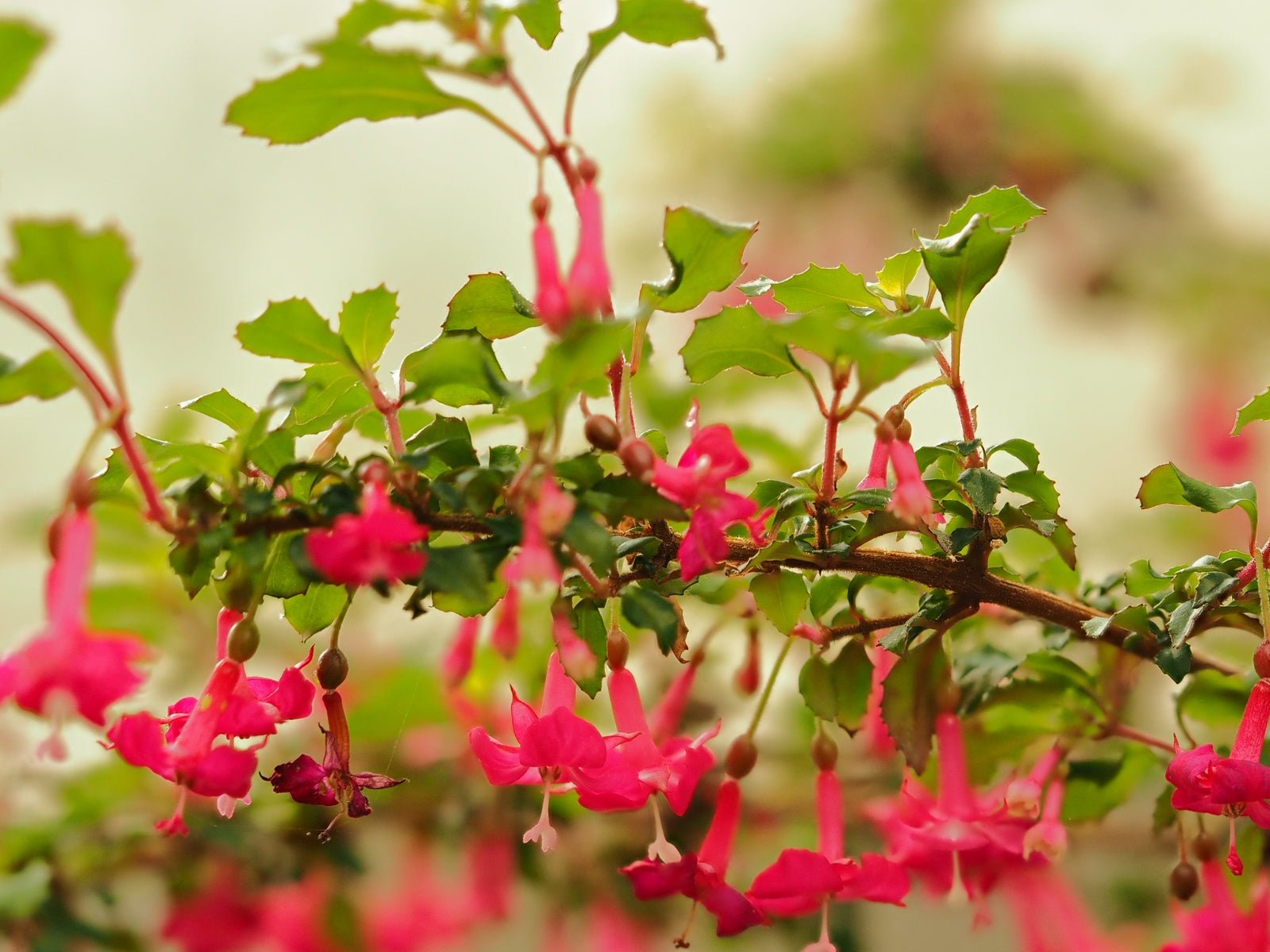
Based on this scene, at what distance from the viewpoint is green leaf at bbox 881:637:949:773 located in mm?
468

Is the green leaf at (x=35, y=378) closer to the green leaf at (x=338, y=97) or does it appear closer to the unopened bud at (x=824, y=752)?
the green leaf at (x=338, y=97)

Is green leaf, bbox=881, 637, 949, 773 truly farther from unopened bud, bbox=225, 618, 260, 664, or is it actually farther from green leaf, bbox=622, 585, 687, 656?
unopened bud, bbox=225, 618, 260, 664

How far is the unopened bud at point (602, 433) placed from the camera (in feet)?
1.14

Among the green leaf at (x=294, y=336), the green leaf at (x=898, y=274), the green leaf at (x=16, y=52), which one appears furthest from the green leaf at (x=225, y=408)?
the green leaf at (x=898, y=274)

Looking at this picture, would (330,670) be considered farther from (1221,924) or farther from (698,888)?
(1221,924)

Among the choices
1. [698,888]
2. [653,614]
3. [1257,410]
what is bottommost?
[698,888]

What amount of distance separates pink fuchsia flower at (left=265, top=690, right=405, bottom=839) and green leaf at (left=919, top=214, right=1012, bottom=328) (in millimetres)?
251

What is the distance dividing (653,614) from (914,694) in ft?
0.52

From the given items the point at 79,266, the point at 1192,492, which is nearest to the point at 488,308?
the point at 79,266

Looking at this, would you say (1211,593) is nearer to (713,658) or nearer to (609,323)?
(609,323)

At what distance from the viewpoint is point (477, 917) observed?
2.93 feet

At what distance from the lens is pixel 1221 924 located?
0.50 meters

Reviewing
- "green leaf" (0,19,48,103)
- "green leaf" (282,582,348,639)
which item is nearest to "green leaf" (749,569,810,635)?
"green leaf" (282,582,348,639)

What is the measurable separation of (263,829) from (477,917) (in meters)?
0.19
